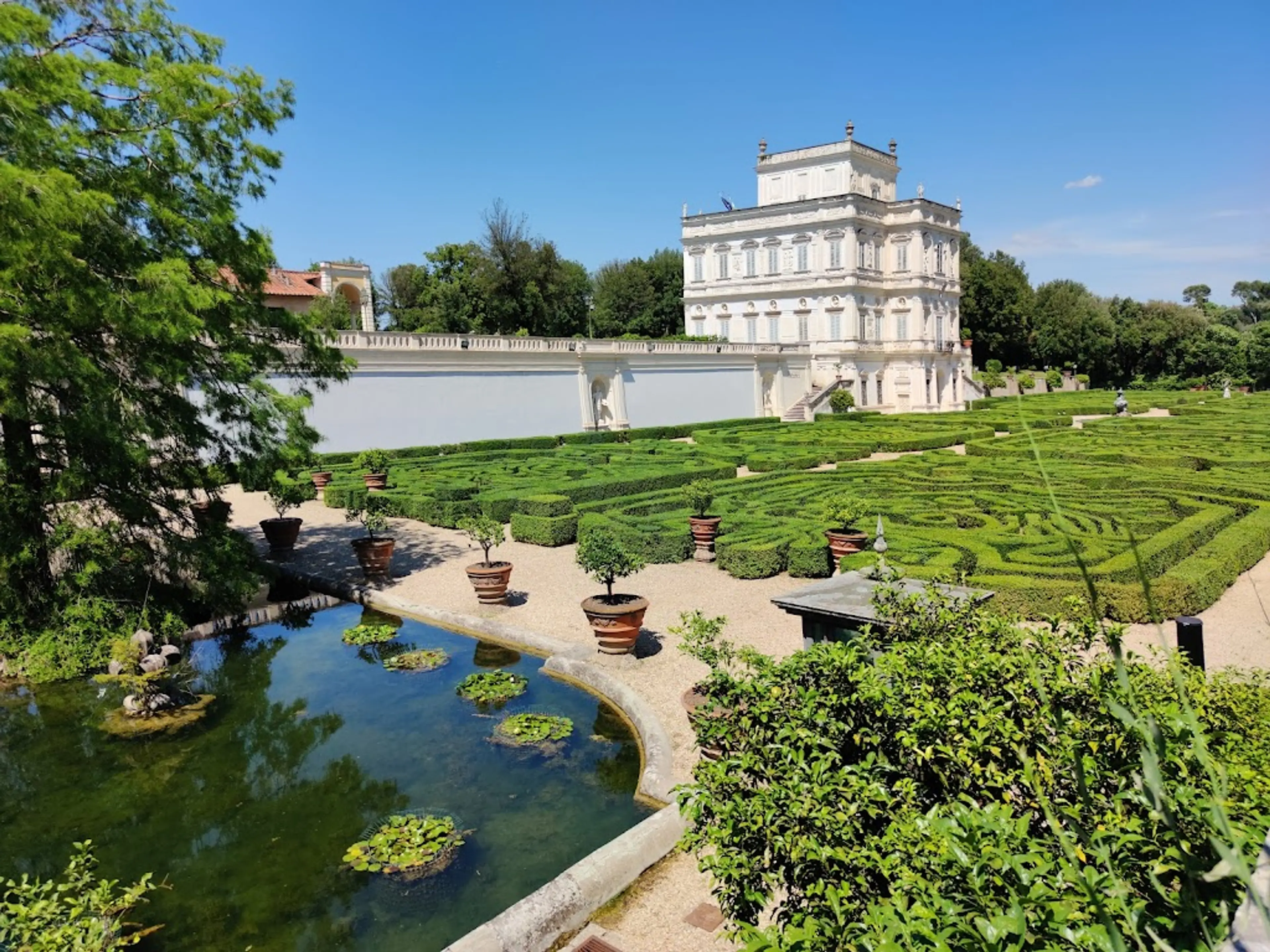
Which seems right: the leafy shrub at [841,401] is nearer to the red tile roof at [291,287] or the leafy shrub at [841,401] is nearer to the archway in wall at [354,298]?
the archway in wall at [354,298]

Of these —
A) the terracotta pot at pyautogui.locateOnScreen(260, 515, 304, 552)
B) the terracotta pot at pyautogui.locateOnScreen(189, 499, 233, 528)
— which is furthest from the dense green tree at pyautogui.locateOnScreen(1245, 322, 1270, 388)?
the terracotta pot at pyautogui.locateOnScreen(189, 499, 233, 528)

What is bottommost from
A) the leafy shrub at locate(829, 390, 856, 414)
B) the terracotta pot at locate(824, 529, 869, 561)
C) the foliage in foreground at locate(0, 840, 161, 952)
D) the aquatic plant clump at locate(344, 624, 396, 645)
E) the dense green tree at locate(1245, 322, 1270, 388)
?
the aquatic plant clump at locate(344, 624, 396, 645)

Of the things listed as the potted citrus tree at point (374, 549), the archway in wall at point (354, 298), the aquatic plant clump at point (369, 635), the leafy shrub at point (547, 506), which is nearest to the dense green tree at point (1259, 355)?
the leafy shrub at point (547, 506)

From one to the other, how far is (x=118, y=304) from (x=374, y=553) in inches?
209

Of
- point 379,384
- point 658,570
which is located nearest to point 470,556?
point 658,570

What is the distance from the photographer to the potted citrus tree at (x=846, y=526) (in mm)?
11820

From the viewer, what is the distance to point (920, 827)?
279 centimetres

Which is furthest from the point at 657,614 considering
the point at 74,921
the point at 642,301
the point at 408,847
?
the point at 642,301

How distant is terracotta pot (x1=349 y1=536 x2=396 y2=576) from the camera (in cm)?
1288

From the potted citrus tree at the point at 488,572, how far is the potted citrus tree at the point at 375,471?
9.22m

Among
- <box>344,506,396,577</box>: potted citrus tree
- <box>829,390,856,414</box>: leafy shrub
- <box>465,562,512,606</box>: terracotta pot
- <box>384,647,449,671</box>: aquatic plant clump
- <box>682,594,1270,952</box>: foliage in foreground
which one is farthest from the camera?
<box>829,390,856,414</box>: leafy shrub

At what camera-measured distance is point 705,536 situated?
13820mm

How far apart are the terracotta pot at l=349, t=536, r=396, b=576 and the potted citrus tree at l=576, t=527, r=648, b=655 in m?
4.67

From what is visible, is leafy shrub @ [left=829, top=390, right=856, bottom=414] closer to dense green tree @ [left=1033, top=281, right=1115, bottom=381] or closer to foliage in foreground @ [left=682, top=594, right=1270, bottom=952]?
dense green tree @ [left=1033, top=281, right=1115, bottom=381]
